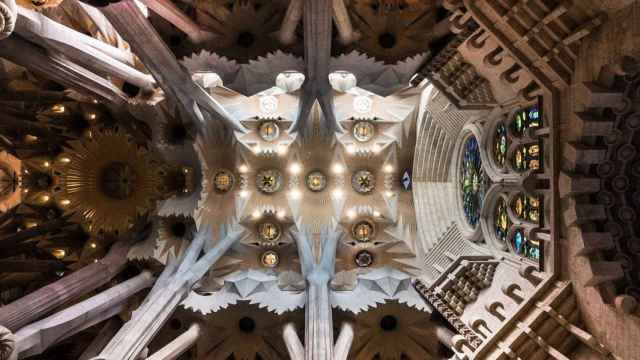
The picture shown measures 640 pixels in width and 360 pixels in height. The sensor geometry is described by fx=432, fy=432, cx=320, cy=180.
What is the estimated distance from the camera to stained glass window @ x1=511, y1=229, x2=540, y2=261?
809 cm

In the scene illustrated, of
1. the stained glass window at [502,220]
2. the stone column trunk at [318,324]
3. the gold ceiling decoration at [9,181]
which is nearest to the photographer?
the stone column trunk at [318,324]

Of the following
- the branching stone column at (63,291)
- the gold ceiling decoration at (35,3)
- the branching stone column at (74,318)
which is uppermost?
the gold ceiling decoration at (35,3)

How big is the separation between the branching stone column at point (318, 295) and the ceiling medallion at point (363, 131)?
310 cm

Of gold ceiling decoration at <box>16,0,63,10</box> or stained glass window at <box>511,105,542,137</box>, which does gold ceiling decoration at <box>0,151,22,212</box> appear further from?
stained glass window at <box>511,105,542,137</box>

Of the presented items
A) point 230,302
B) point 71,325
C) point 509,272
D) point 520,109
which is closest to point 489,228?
point 509,272

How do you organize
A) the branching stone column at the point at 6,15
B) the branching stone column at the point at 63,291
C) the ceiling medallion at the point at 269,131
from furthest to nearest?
1. the ceiling medallion at the point at 269,131
2. the branching stone column at the point at 63,291
3. the branching stone column at the point at 6,15

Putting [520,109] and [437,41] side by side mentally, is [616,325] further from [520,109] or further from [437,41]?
[437,41]

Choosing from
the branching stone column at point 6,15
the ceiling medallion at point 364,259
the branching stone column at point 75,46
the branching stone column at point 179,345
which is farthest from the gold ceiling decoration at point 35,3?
the ceiling medallion at point 364,259

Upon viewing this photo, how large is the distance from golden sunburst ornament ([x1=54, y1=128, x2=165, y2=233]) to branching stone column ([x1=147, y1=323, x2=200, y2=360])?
10.7 feet

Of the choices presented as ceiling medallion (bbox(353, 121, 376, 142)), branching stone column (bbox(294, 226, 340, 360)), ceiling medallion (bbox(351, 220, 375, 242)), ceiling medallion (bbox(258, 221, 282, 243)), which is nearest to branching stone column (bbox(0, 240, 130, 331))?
ceiling medallion (bbox(258, 221, 282, 243))

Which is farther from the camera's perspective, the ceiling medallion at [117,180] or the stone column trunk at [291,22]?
the ceiling medallion at [117,180]

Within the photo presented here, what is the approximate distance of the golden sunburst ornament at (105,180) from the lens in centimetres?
1120

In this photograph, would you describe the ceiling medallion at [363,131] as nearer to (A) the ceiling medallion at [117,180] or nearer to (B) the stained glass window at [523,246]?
(B) the stained glass window at [523,246]

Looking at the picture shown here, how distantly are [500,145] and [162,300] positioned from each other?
26.2ft
